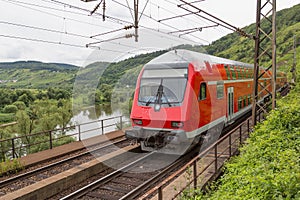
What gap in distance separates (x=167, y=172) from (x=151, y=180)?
3.44ft

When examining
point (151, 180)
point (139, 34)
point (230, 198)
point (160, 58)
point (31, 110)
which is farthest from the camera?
point (31, 110)

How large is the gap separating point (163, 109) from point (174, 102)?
0.42 meters

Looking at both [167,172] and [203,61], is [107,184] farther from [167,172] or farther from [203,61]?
[203,61]

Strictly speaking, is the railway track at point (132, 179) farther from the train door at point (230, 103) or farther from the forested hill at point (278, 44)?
the forested hill at point (278, 44)

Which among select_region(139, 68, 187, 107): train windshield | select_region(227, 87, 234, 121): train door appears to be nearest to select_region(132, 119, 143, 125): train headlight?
select_region(139, 68, 187, 107): train windshield

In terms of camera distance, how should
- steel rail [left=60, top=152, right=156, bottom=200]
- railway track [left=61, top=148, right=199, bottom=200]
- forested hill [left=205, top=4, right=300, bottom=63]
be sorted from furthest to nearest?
forested hill [left=205, top=4, right=300, bottom=63] → railway track [left=61, top=148, right=199, bottom=200] → steel rail [left=60, top=152, right=156, bottom=200]

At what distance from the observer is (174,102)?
8.45 meters

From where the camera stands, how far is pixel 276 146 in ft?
21.1

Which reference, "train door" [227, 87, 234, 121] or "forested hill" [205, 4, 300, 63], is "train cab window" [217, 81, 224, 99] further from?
"forested hill" [205, 4, 300, 63]

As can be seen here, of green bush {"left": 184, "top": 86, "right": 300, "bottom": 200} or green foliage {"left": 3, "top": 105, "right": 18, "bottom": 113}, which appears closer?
green bush {"left": 184, "top": 86, "right": 300, "bottom": 200}

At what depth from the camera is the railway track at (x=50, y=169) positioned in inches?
286

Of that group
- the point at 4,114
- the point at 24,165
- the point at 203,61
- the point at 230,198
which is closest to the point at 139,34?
the point at 203,61

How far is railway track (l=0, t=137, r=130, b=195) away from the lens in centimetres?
726

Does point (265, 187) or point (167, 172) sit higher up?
point (265, 187)
